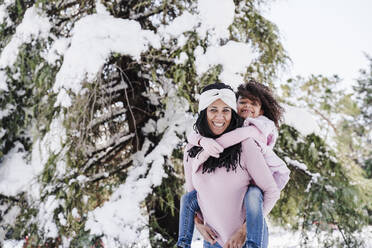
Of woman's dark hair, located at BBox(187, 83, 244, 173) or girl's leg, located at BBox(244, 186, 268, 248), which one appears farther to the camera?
woman's dark hair, located at BBox(187, 83, 244, 173)

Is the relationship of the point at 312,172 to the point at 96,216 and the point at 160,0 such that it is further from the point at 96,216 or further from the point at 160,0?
the point at 160,0

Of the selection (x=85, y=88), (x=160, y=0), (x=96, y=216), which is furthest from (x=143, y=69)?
(x=96, y=216)

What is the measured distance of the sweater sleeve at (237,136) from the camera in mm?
1328

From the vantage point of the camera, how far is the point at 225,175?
4.43 feet

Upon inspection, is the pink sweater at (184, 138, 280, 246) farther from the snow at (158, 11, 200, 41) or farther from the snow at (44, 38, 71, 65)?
the snow at (44, 38, 71, 65)

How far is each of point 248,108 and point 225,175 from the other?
447mm

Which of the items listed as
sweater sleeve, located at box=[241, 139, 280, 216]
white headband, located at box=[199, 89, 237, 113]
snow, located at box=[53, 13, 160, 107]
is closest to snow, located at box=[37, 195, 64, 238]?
snow, located at box=[53, 13, 160, 107]

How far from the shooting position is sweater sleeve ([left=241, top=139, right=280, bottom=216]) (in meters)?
1.29

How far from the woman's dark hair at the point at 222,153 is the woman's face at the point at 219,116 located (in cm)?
2

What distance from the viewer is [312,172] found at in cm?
323

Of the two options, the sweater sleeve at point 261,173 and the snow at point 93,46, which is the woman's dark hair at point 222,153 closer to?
the sweater sleeve at point 261,173

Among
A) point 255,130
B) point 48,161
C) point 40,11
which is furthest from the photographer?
point 40,11

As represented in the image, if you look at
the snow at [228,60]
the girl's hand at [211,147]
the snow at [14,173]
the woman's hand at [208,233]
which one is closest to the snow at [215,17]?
the snow at [228,60]

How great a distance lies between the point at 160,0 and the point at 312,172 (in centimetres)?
250
